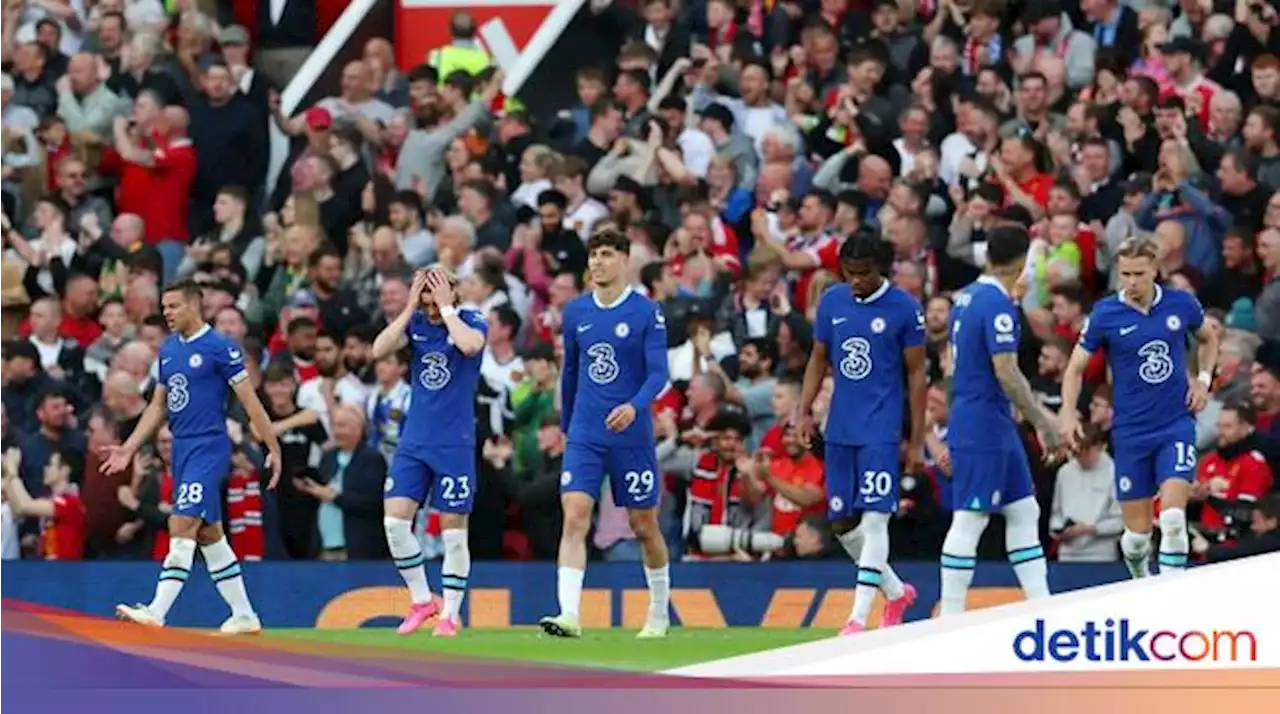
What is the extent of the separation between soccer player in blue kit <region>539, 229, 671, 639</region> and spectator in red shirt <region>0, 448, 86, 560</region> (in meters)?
5.48

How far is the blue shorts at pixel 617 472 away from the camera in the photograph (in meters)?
20.2

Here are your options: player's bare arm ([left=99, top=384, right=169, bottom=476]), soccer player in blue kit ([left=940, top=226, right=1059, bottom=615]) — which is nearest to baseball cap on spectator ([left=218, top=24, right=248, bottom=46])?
player's bare arm ([left=99, top=384, right=169, bottom=476])

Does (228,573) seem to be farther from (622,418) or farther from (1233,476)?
(1233,476)

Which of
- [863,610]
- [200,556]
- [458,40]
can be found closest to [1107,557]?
[863,610]

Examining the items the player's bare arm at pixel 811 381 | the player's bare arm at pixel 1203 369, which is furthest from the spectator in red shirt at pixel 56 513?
the player's bare arm at pixel 1203 369

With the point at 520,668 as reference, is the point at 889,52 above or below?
above

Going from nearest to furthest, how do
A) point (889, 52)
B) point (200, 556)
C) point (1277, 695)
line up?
point (1277, 695) → point (200, 556) → point (889, 52)

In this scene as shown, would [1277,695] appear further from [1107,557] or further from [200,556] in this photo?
[200,556]

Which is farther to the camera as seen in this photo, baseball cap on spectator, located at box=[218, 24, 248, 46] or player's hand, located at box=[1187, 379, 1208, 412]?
baseball cap on spectator, located at box=[218, 24, 248, 46]

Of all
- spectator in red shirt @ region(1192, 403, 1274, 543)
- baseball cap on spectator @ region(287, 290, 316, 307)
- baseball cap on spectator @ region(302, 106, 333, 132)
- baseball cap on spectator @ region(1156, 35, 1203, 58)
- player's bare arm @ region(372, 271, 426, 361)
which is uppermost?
baseball cap on spectator @ region(1156, 35, 1203, 58)

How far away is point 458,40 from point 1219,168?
7375 mm

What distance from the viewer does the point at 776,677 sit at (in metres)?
15.9

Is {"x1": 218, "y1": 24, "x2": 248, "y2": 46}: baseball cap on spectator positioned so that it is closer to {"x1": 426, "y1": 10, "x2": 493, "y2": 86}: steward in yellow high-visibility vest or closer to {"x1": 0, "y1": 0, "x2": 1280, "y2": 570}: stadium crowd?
{"x1": 0, "y1": 0, "x2": 1280, "y2": 570}: stadium crowd

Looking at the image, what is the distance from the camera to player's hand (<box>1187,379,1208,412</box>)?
20.0m
